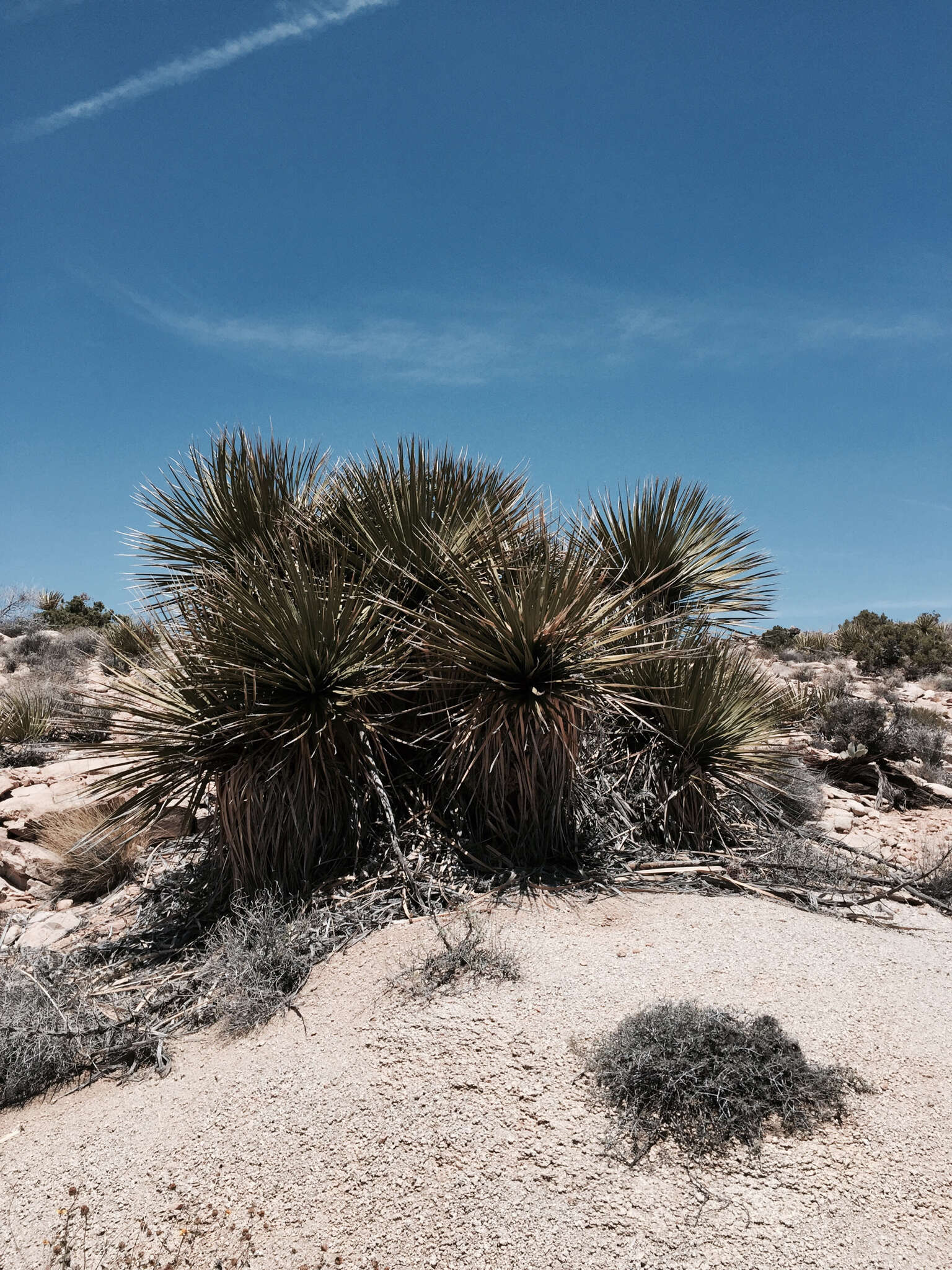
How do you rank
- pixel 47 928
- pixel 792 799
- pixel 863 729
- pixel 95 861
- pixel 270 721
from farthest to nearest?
pixel 863 729 → pixel 792 799 → pixel 95 861 → pixel 47 928 → pixel 270 721

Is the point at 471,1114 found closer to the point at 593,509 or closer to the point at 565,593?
the point at 565,593

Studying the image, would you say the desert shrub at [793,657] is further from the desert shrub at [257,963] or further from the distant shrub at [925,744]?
the desert shrub at [257,963]

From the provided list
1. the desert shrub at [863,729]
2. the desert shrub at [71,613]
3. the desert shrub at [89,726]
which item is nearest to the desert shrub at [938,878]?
the desert shrub at [863,729]

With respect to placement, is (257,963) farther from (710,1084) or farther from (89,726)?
(710,1084)

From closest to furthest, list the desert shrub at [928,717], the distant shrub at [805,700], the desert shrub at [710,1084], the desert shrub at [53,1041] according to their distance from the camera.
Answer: the desert shrub at [710,1084], the desert shrub at [53,1041], the distant shrub at [805,700], the desert shrub at [928,717]

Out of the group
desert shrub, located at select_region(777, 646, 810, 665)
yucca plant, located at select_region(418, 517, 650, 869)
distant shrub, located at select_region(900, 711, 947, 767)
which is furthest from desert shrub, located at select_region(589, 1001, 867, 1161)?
desert shrub, located at select_region(777, 646, 810, 665)

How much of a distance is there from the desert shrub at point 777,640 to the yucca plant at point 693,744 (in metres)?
15.7

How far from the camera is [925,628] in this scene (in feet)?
67.6

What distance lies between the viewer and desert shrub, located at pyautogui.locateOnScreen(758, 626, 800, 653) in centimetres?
2278

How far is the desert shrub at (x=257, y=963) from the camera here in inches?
188

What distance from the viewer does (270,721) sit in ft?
19.4

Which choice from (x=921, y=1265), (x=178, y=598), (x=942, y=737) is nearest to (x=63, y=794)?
(x=178, y=598)

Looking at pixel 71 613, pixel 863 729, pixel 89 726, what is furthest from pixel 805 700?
pixel 71 613

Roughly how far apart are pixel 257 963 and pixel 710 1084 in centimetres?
279
